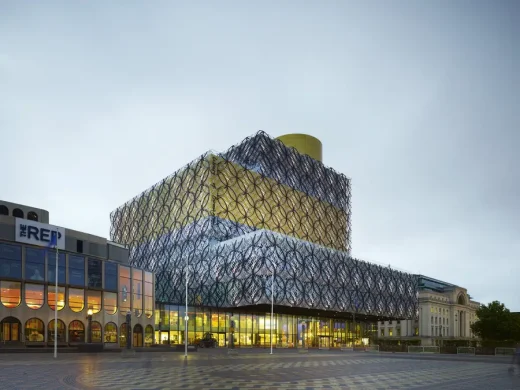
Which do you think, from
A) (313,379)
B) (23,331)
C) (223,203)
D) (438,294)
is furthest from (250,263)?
(438,294)

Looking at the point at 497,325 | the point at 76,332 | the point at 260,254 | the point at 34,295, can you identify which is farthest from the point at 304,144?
the point at 34,295

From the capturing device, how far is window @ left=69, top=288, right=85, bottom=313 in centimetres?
7467

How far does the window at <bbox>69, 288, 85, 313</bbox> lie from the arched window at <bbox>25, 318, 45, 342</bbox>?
5.17m

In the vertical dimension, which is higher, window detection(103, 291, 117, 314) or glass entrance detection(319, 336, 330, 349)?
window detection(103, 291, 117, 314)

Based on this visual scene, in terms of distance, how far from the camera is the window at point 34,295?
228ft

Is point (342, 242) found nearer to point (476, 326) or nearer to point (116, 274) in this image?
point (476, 326)

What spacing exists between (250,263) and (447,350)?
36.8m

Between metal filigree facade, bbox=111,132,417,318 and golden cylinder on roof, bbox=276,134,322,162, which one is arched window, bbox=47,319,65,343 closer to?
metal filigree facade, bbox=111,132,417,318

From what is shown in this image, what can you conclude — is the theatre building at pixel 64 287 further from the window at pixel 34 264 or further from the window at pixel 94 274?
the window at pixel 94 274

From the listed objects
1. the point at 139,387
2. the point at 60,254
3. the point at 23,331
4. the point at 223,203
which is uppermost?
the point at 223,203

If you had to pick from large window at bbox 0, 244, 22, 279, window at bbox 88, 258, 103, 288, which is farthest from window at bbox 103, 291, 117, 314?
large window at bbox 0, 244, 22, 279

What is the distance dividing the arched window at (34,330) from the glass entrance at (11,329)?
1153mm

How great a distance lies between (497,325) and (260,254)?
67841 mm

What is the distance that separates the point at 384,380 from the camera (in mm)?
30672
